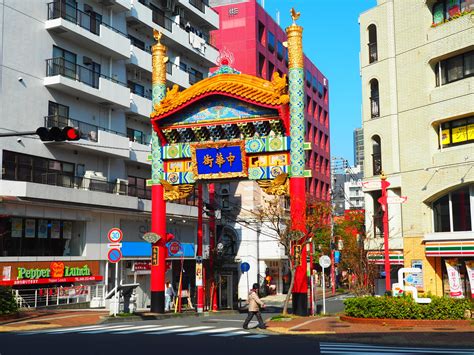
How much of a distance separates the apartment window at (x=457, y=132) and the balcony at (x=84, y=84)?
21.4m

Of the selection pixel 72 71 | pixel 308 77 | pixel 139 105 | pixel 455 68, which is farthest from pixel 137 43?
pixel 308 77

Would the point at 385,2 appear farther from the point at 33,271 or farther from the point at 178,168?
the point at 33,271

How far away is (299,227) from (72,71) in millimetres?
19593

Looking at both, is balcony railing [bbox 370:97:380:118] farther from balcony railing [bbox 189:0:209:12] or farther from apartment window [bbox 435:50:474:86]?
balcony railing [bbox 189:0:209:12]

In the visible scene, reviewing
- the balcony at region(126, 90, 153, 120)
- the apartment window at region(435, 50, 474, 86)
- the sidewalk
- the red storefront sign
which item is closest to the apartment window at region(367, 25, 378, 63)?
the apartment window at region(435, 50, 474, 86)

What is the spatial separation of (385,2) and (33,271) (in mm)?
25292

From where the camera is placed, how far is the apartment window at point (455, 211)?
2908cm

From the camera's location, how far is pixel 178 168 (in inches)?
1158

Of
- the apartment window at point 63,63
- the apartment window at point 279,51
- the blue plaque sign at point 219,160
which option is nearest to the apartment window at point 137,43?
the apartment window at point 63,63

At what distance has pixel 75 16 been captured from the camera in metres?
37.5

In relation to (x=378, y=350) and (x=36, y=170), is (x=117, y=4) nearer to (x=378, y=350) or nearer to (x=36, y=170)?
(x=36, y=170)

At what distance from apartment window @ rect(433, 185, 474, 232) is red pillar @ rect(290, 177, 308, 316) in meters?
A: 8.60

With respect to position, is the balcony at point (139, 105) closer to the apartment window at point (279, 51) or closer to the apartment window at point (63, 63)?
the apartment window at point (63, 63)

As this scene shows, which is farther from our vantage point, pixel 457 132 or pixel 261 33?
pixel 261 33
